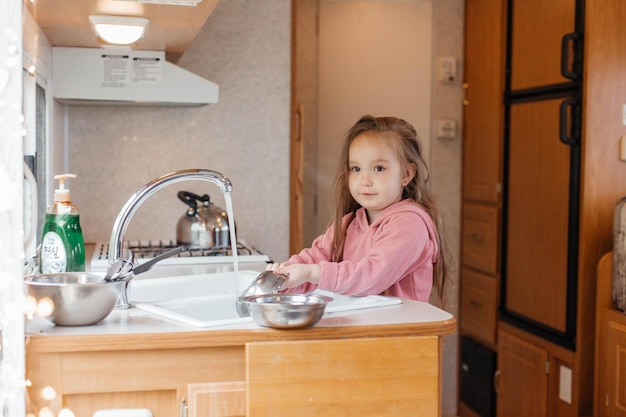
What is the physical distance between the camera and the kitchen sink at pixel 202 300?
1.46 meters

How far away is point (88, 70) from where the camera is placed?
9.07 feet

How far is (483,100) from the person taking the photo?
3711mm

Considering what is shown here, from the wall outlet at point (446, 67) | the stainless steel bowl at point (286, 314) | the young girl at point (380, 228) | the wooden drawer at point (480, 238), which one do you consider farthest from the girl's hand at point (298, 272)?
the wall outlet at point (446, 67)

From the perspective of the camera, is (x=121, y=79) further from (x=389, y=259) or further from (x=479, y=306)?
(x=479, y=306)

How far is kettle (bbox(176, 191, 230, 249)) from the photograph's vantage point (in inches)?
109

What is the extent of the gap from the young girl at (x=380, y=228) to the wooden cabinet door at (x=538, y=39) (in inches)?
49.5

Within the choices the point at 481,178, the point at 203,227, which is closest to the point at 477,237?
the point at 481,178

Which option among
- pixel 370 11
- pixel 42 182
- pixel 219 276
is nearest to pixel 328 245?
pixel 219 276

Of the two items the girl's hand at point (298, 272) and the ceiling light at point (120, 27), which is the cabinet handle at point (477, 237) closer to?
the ceiling light at point (120, 27)

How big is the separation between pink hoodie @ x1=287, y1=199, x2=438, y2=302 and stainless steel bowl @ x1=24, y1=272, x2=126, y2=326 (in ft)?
1.57

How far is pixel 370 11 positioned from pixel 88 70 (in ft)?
5.61

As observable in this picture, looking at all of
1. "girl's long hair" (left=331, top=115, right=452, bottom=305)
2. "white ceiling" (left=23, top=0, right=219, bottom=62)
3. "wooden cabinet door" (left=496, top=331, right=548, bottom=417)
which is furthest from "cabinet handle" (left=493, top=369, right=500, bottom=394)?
"white ceiling" (left=23, top=0, right=219, bottom=62)

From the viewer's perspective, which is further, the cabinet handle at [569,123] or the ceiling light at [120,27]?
the cabinet handle at [569,123]

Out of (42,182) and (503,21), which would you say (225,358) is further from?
(503,21)
